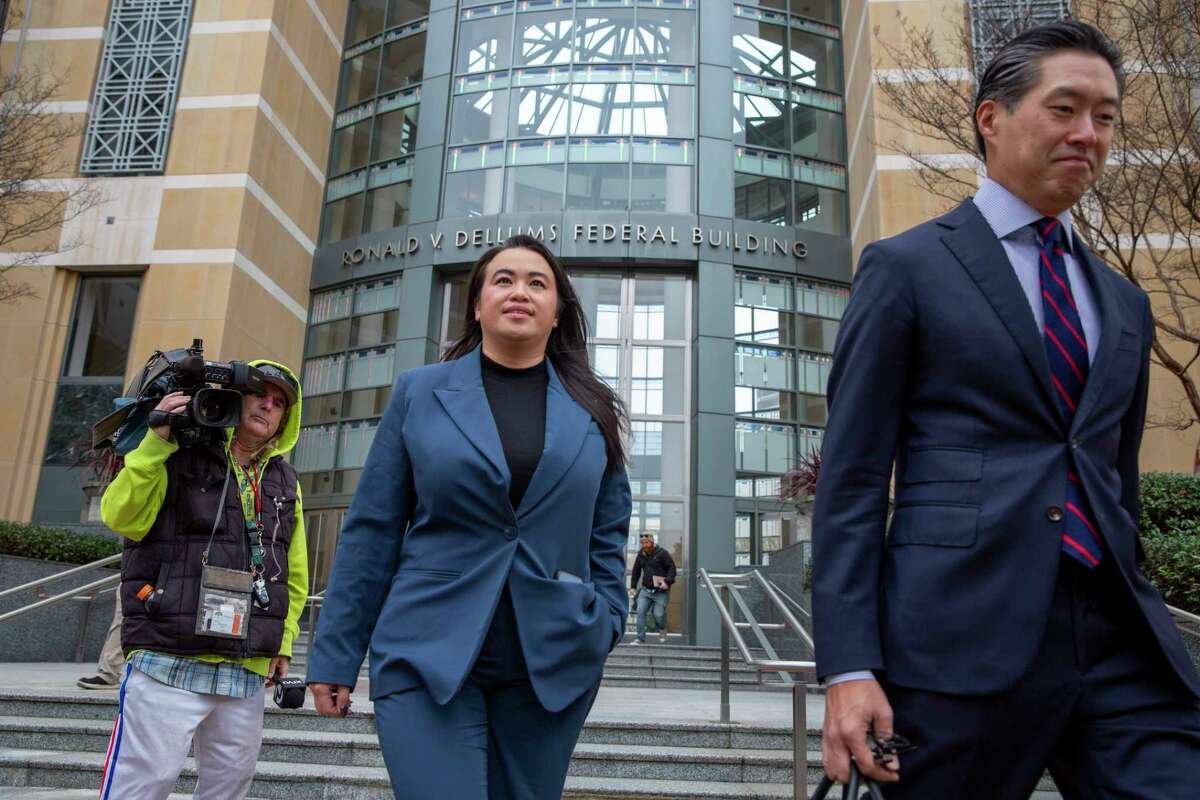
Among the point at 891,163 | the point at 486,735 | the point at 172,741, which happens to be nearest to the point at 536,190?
the point at 891,163

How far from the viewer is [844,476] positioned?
1.63 m

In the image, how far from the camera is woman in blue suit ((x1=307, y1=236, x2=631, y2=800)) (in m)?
2.04

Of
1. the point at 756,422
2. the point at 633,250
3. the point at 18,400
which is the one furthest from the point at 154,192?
the point at 756,422

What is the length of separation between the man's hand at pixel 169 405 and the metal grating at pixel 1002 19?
9.26 m

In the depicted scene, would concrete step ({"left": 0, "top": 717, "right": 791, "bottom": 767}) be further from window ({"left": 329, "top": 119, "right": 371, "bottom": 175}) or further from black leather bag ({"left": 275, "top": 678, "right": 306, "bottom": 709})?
window ({"left": 329, "top": 119, "right": 371, "bottom": 175})

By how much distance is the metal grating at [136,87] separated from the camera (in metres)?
17.4

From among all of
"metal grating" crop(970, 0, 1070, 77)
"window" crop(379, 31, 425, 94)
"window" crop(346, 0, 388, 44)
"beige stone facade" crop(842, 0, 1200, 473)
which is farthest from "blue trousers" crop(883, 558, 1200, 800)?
"window" crop(346, 0, 388, 44)

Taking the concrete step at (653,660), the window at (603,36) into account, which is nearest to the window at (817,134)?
the window at (603,36)

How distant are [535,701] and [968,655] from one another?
1015 millimetres

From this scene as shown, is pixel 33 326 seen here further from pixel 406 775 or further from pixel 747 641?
pixel 406 775

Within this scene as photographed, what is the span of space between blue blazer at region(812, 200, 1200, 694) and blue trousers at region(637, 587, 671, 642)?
12.2 m

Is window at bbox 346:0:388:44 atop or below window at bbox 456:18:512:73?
atop

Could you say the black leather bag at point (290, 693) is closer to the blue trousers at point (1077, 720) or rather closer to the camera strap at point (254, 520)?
the camera strap at point (254, 520)

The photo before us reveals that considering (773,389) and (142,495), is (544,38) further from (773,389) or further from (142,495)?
(142,495)
